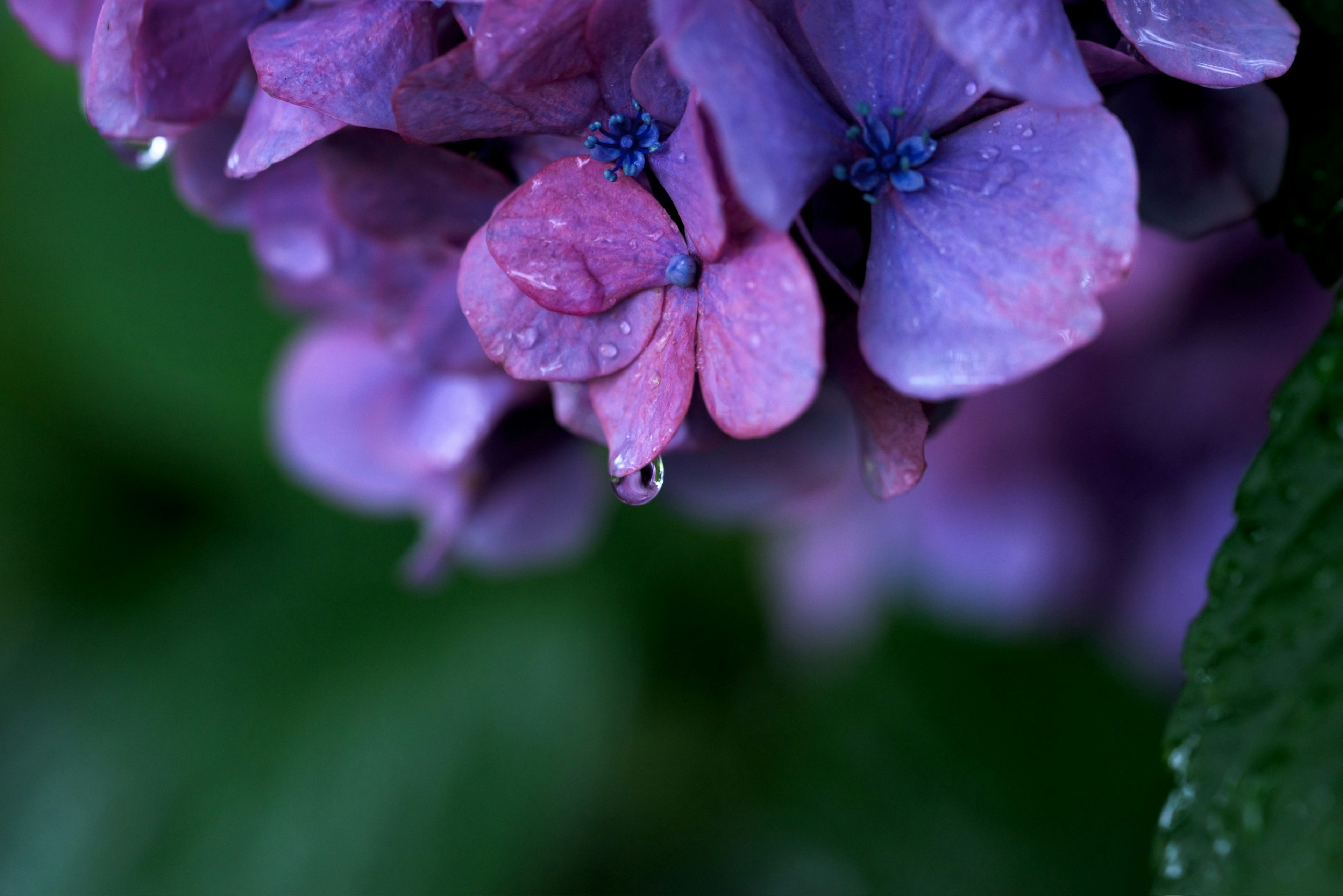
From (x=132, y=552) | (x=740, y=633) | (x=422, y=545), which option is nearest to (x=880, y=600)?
(x=740, y=633)

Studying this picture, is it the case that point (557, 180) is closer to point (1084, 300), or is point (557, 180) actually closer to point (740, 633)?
point (1084, 300)

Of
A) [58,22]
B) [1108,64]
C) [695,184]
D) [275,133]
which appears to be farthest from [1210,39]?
[58,22]

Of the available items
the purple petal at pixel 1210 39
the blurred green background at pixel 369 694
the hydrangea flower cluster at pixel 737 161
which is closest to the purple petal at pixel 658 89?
the hydrangea flower cluster at pixel 737 161

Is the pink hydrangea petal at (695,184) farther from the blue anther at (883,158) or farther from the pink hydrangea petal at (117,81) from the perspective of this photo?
the pink hydrangea petal at (117,81)

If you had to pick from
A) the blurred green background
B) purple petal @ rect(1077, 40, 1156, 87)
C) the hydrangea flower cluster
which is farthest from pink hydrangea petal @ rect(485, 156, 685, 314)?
the blurred green background

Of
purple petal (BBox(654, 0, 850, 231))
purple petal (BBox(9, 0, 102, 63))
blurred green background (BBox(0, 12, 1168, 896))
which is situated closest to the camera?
purple petal (BBox(654, 0, 850, 231))

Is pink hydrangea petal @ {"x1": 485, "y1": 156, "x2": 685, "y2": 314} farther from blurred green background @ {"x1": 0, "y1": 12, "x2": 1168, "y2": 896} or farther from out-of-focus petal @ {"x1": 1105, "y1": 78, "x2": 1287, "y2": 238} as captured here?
blurred green background @ {"x1": 0, "y1": 12, "x2": 1168, "y2": 896}
